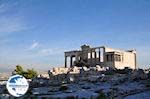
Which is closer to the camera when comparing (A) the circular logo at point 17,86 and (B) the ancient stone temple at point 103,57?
(A) the circular logo at point 17,86

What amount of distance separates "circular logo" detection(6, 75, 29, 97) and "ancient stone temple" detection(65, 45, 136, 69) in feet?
244

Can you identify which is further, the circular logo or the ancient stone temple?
the ancient stone temple

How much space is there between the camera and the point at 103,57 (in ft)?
284

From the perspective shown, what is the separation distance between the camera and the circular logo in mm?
9352

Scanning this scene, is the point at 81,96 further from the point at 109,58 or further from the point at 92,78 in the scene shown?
the point at 109,58

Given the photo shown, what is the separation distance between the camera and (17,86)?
948 centimetres

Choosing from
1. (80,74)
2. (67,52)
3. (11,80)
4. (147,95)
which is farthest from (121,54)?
(11,80)

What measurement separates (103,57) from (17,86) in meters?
77.7

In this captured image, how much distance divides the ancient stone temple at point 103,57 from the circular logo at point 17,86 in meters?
74.3

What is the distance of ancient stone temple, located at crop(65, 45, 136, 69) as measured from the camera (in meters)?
85.6

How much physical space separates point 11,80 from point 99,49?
7921 centimetres

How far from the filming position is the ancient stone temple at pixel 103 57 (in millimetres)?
85625

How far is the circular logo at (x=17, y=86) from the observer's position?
368 inches

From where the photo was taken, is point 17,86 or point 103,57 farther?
point 103,57
